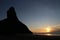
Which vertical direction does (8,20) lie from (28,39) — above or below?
above

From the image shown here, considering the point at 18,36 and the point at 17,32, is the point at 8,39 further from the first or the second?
the point at 17,32

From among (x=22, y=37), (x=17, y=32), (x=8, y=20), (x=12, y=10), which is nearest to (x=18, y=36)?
(x=22, y=37)

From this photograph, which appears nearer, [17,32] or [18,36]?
[18,36]

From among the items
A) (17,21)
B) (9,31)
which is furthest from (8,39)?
(17,21)

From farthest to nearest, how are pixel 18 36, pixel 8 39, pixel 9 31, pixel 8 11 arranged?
pixel 8 11
pixel 9 31
pixel 18 36
pixel 8 39

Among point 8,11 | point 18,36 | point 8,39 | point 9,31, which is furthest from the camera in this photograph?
point 8,11

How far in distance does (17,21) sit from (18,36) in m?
2.23

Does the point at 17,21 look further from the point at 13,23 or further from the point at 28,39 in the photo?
the point at 28,39

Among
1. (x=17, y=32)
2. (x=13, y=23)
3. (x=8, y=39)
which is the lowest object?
(x=8, y=39)

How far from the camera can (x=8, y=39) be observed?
11844 millimetres

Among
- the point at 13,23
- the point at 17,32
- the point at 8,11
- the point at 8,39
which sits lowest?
the point at 8,39

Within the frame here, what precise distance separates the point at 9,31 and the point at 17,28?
0.93 metres

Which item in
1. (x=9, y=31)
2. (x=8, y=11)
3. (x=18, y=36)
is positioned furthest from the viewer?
(x=8, y=11)

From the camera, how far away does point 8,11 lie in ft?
50.0
